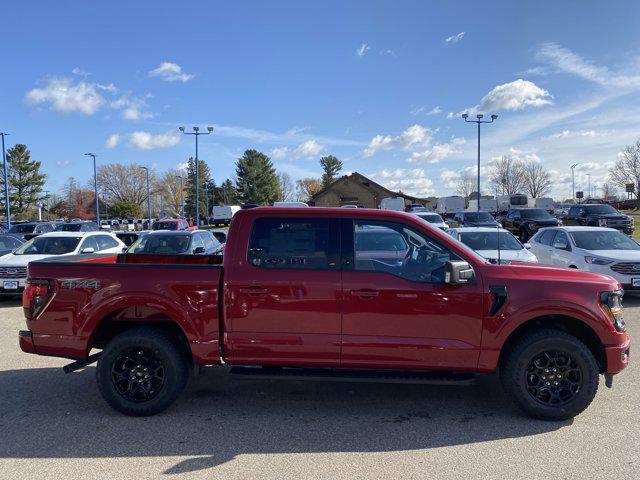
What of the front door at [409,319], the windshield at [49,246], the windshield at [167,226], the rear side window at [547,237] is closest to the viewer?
the front door at [409,319]

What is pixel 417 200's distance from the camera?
8000 centimetres

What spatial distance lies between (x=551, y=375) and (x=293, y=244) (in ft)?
8.68

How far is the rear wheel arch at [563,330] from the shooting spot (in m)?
4.20

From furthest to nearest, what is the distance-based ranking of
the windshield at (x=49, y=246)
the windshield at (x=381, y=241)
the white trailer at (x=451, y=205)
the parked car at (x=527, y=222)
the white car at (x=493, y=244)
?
1. the white trailer at (x=451, y=205)
2. the parked car at (x=527, y=222)
3. the windshield at (x=49, y=246)
4. the white car at (x=493, y=244)
5. the windshield at (x=381, y=241)

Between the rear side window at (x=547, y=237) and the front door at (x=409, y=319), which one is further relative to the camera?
the rear side window at (x=547, y=237)

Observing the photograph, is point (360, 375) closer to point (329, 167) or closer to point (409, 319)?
point (409, 319)

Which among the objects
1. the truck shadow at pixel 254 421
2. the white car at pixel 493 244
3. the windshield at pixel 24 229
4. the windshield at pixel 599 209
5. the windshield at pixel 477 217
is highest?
the windshield at pixel 599 209

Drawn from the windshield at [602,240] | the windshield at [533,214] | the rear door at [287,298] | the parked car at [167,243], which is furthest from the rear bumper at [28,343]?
the windshield at [533,214]

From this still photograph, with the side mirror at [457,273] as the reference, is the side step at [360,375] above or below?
below

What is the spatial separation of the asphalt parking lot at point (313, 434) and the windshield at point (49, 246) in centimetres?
688

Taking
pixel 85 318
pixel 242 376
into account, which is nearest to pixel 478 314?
pixel 242 376

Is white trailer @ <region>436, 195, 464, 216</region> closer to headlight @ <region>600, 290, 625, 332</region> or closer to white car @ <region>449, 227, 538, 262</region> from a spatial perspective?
white car @ <region>449, 227, 538, 262</region>

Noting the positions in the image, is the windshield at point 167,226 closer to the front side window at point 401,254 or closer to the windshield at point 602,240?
the windshield at point 602,240

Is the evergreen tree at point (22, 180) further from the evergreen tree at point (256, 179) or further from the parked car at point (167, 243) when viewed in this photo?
the parked car at point (167, 243)
